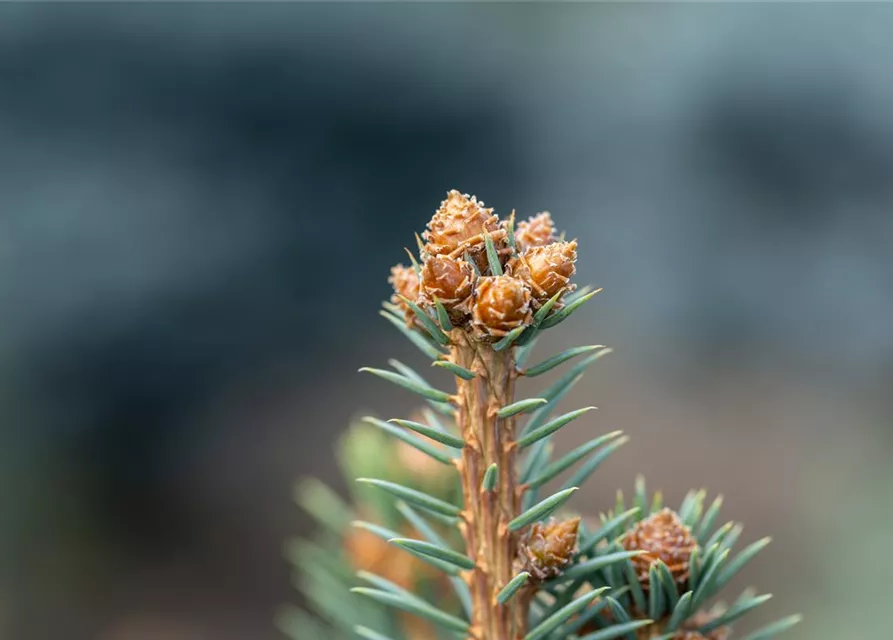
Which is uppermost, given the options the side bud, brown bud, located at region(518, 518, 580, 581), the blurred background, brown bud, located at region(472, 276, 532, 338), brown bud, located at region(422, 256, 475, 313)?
the blurred background

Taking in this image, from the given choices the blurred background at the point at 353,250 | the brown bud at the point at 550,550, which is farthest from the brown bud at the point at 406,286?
the blurred background at the point at 353,250

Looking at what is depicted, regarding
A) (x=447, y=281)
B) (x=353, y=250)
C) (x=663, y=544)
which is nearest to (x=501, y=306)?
(x=447, y=281)

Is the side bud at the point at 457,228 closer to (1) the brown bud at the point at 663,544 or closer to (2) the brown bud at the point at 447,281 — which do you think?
(2) the brown bud at the point at 447,281

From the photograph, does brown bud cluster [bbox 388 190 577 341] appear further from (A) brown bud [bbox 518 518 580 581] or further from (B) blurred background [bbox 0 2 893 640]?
(B) blurred background [bbox 0 2 893 640]

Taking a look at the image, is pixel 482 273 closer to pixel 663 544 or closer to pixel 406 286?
pixel 406 286

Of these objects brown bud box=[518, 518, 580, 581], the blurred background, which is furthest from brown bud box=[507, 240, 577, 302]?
the blurred background

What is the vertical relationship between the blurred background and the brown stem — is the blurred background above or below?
above
